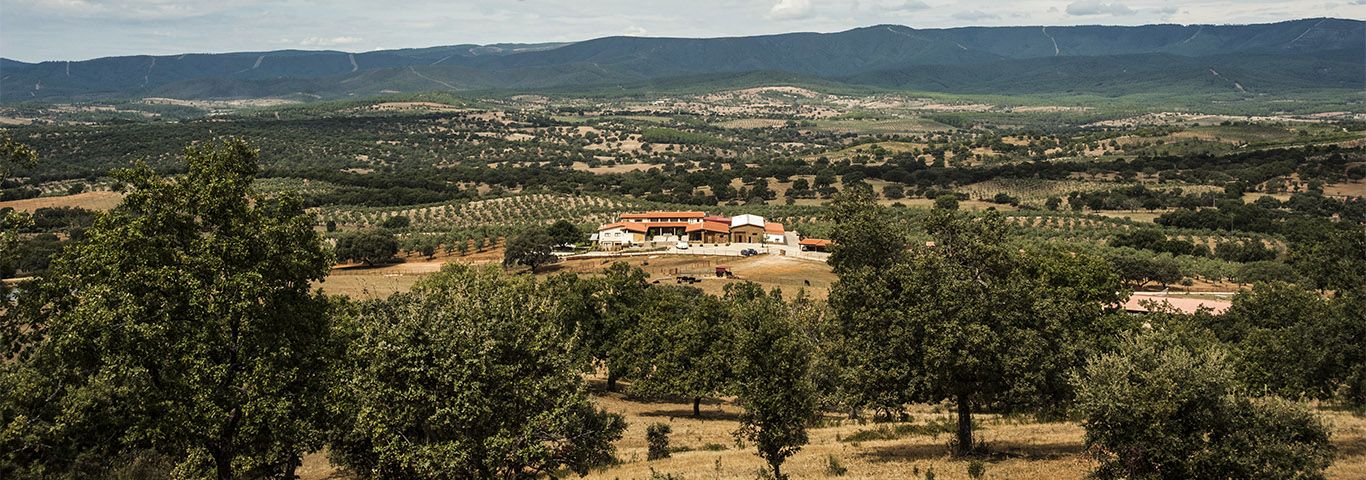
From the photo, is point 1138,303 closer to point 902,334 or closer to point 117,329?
point 902,334

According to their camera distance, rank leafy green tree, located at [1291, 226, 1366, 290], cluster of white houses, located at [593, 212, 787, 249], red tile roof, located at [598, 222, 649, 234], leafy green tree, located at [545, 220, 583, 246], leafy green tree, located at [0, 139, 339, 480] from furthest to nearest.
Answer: red tile roof, located at [598, 222, 649, 234] → cluster of white houses, located at [593, 212, 787, 249] → leafy green tree, located at [545, 220, 583, 246] → leafy green tree, located at [1291, 226, 1366, 290] → leafy green tree, located at [0, 139, 339, 480]

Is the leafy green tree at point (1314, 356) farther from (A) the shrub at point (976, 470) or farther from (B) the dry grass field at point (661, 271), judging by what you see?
A: (B) the dry grass field at point (661, 271)

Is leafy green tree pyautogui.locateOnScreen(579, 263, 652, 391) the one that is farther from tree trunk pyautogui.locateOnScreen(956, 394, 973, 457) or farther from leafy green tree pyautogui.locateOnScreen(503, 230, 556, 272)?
leafy green tree pyautogui.locateOnScreen(503, 230, 556, 272)

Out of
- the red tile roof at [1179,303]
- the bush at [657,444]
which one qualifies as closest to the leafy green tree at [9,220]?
the bush at [657,444]

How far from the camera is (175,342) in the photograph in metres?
17.8

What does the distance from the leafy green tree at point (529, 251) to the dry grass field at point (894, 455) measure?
5596cm

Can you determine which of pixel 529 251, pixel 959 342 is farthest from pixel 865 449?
pixel 529 251

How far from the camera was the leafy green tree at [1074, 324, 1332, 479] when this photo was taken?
58.2 feet

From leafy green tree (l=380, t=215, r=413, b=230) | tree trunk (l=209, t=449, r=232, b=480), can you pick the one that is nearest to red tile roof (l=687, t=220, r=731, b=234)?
leafy green tree (l=380, t=215, r=413, b=230)

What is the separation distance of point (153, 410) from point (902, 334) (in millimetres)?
19964

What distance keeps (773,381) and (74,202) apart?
5473 inches

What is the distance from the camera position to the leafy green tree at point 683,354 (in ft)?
141

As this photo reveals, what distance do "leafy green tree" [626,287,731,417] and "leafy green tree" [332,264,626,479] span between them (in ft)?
73.4

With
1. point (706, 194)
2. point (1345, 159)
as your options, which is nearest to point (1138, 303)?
point (706, 194)
